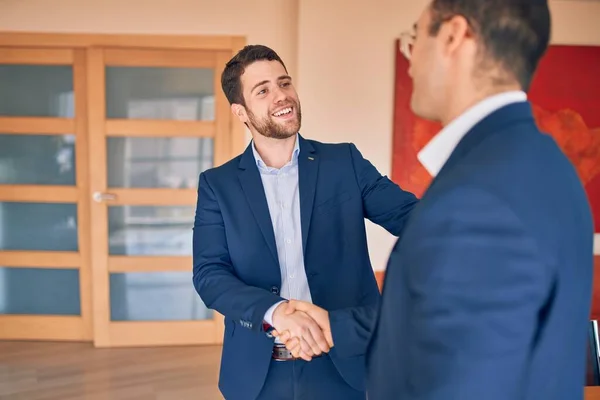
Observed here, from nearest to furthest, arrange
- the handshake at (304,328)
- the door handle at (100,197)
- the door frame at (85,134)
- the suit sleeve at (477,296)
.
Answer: the suit sleeve at (477,296) → the handshake at (304,328) → the door frame at (85,134) → the door handle at (100,197)

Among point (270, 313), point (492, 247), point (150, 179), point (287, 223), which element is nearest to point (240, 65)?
point (287, 223)

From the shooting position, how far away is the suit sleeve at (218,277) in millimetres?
1222

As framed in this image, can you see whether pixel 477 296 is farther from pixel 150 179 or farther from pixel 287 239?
pixel 150 179

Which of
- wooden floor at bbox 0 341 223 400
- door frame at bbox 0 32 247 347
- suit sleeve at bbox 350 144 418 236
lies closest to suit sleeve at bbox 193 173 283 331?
suit sleeve at bbox 350 144 418 236

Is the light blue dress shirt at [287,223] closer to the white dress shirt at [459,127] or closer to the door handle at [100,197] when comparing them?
the white dress shirt at [459,127]

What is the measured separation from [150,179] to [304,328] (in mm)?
2990

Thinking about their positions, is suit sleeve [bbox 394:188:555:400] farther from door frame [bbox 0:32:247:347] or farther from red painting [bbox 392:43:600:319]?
door frame [bbox 0:32:247:347]

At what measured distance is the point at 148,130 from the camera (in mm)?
3791

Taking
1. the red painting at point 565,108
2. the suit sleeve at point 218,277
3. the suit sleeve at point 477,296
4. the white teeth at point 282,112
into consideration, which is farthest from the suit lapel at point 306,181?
the red painting at point 565,108

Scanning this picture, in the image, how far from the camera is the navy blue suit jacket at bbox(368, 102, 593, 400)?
22.7 inches

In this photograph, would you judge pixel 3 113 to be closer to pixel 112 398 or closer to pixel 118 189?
pixel 118 189

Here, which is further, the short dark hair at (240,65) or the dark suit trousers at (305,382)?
the short dark hair at (240,65)

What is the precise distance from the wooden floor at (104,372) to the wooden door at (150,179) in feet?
0.64

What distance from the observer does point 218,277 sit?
4.40 feet
